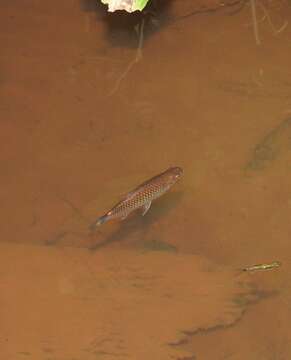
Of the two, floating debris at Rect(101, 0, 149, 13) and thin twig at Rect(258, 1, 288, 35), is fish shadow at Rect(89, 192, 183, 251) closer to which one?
floating debris at Rect(101, 0, 149, 13)

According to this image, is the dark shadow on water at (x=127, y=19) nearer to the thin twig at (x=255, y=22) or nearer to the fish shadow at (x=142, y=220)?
the thin twig at (x=255, y=22)

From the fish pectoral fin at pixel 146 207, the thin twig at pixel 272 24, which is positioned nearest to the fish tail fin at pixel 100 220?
the fish pectoral fin at pixel 146 207

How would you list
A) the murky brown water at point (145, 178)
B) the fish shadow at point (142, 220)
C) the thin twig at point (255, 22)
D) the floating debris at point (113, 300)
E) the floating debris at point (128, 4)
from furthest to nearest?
1. the thin twig at point (255, 22)
2. the fish shadow at point (142, 220)
3. the floating debris at point (128, 4)
4. the murky brown water at point (145, 178)
5. the floating debris at point (113, 300)

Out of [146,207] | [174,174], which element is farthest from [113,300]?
[174,174]

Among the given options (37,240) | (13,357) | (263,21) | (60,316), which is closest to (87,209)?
(37,240)

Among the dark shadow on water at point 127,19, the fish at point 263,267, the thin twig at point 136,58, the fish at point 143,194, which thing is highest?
the dark shadow on water at point 127,19

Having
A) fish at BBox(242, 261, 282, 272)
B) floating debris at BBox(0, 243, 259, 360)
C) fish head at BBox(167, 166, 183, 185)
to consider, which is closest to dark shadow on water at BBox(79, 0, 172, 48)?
fish head at BBox(167, 166, 183, 185)
